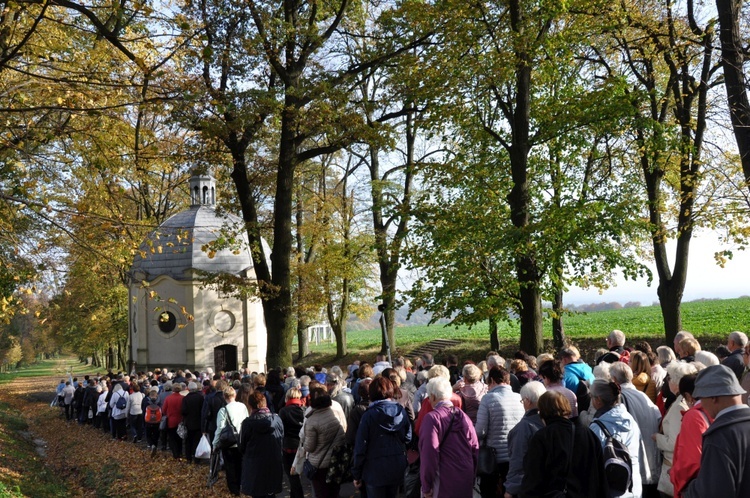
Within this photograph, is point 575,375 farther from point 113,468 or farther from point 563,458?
point 113,468

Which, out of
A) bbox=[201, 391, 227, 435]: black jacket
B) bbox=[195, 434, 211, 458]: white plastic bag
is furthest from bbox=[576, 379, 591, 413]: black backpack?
bbox=[195, 434, 211, 458]: white plastic bag

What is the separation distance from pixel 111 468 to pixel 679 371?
1383 cm

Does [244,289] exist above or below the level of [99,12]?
below

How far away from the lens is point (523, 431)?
6.30 meters

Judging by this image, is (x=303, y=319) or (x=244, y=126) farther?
(x=303, y=319)

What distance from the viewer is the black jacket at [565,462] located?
5.40 m

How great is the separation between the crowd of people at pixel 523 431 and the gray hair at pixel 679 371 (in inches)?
0.5

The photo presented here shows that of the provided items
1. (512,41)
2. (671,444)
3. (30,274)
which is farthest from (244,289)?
(671,444)

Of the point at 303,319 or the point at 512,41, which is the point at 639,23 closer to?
the point at 512,41

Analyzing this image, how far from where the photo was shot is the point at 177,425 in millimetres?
15836

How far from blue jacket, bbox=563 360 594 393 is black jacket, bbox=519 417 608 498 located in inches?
99.8

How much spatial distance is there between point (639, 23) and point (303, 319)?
24862 mm

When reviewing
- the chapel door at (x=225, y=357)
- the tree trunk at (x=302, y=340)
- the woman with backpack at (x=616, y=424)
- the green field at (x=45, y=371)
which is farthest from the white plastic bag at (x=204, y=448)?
the green field at (x=45, y=371)

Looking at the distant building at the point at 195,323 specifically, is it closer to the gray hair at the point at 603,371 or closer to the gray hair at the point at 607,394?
the gray hair at the point at 603,371
